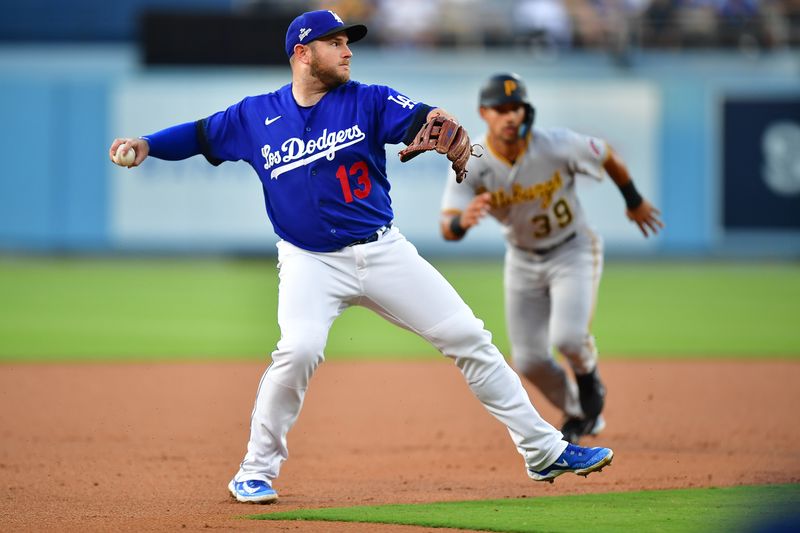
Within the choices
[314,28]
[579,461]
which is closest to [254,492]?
[579,461]

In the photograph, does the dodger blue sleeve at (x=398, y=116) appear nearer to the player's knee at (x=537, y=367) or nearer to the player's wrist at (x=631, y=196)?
the player's wrist at (x=631, y=196)

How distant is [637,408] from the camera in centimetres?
907

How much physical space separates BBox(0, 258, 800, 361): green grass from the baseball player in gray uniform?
4167mm

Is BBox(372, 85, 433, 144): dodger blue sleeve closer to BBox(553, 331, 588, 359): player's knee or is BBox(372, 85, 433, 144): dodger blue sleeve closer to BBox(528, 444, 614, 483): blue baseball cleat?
BBox(528, 444, 614, 483): blue baseball cleat

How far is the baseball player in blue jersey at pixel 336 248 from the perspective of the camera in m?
5.69

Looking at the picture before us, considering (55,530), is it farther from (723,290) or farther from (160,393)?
(723,290)

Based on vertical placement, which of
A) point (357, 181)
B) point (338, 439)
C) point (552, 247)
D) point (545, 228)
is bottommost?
point (338, 439)

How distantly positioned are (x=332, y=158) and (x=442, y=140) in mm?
522

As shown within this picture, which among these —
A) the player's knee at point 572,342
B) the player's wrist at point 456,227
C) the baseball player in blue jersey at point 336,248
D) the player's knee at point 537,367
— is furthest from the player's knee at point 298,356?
the player's knee at point 537,367

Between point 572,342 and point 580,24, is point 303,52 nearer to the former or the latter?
point 572,342

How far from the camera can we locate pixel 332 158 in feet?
18.6

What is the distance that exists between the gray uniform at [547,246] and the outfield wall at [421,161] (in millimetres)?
15179

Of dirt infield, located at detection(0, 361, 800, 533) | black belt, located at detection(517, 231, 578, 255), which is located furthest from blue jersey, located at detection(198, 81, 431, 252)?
black belt, located at detection(517, 231, 578, 255)

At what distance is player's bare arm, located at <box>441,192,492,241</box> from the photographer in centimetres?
677
